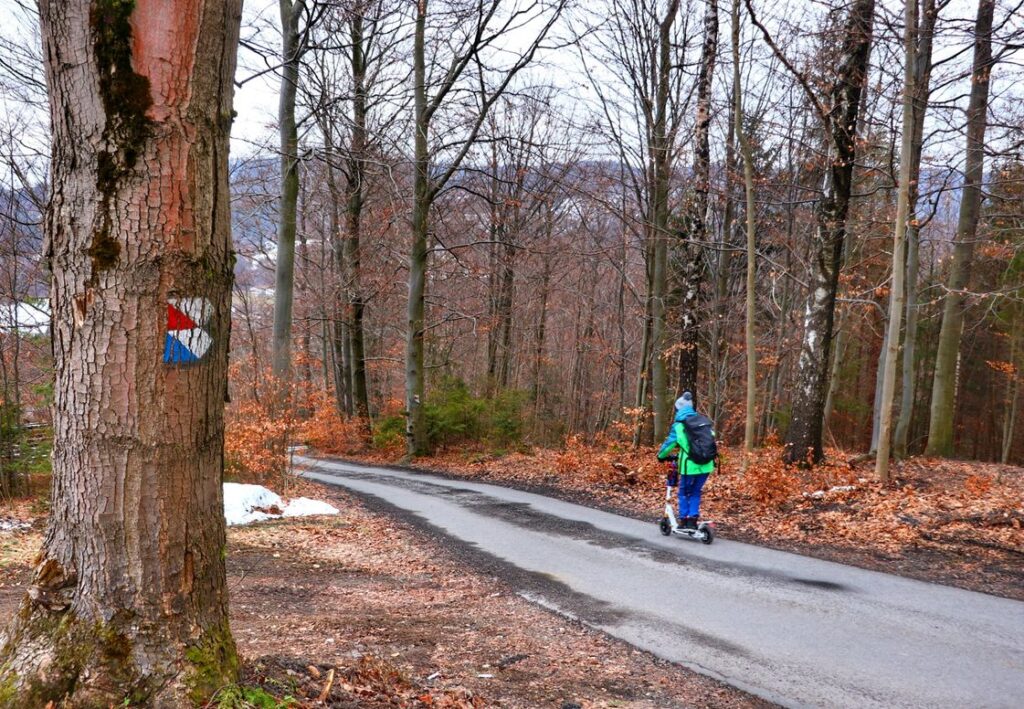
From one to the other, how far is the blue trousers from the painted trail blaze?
7523mm

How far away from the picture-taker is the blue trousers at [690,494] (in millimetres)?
9297

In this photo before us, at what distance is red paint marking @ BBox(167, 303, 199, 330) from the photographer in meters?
2.94

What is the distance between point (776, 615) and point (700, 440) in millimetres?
3068

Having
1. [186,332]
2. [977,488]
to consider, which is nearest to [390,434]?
[977,488]

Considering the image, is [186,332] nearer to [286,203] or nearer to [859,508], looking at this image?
[859,508]

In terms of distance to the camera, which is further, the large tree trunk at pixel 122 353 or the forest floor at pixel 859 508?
the forest floor at pixel 859 508

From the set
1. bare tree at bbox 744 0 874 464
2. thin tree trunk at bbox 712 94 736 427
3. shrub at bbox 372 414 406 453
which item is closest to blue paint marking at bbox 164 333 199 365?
bare tree at bbox 744 0 874 464

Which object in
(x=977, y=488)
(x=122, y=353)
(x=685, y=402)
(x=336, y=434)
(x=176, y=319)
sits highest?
(x=176, y=319)

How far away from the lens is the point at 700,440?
910cm

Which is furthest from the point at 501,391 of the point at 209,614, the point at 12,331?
the point at 209,614

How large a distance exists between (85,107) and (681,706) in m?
4.82

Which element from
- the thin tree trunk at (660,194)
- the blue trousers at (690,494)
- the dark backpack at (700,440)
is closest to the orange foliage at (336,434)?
the thin tree trunk at (660,194)

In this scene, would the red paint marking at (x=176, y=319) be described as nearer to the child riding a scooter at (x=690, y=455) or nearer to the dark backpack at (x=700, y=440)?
the child riding a scooter at (x=690, y=455)

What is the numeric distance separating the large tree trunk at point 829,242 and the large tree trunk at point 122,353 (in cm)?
1201
